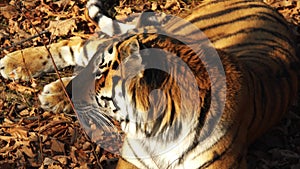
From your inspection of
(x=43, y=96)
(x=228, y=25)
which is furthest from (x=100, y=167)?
(x=228, y=25)

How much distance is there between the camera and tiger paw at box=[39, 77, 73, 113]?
377cm

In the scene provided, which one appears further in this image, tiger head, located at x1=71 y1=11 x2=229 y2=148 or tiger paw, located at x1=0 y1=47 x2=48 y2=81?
tiger paw, located at x1=0 y1=47 x2=48 y2=81

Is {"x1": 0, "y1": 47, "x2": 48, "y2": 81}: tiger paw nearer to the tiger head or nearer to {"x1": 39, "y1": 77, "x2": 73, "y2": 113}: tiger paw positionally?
{"x1": 39, "y1": 77, "x2": 73, "y2": 113}: tiger paw

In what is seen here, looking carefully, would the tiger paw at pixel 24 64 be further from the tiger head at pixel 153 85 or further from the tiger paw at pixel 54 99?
the tiger head at pixel 153 85

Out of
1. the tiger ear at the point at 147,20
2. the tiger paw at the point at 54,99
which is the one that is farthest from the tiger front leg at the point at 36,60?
the tiger ear at the point at 147,20

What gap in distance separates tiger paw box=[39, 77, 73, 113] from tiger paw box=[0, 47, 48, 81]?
12.3 inches

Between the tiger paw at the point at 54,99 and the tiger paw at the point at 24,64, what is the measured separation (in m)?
0.31

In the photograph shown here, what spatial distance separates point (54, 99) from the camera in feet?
12.4

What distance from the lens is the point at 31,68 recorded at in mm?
4062

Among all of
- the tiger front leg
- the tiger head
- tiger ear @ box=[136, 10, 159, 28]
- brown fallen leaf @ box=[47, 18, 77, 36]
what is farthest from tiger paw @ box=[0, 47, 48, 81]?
the tiger head

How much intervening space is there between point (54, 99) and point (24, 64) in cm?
47

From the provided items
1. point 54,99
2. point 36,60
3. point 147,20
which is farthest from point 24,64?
point 147,20

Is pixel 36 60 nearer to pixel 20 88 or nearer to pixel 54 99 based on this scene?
pixel 20 88

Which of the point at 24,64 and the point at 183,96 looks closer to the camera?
the point at 183,96
